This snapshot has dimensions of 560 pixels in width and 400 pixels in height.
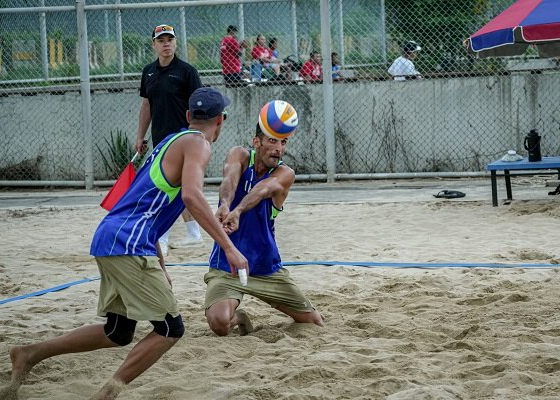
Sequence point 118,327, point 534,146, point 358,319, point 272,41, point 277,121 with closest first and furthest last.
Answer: point 118,327 < point 277,121 < point 358,319 < point 534,146 < point 272,41

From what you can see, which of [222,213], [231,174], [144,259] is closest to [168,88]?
[231,174]

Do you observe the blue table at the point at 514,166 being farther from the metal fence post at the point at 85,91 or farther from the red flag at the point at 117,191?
the metal fence post at the point at 85,91

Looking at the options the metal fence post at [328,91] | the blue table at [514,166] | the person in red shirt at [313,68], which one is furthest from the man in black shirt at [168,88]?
the person in red shirt at [313,68]

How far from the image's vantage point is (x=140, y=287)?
4336 mm

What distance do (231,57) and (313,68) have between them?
128 centimetres

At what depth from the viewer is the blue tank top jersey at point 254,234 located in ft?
18.9

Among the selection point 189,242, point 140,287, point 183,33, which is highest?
point 183,33

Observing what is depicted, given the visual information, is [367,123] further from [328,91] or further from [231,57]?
[231,57]

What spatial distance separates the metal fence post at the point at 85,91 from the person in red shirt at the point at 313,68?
3.28 meters

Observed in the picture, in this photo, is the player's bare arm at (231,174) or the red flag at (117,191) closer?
the player's bare arm at (231,174)

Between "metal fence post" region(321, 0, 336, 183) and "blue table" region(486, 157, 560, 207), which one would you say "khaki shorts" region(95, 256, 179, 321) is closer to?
"blue table" region(486, 157, 560, 207)

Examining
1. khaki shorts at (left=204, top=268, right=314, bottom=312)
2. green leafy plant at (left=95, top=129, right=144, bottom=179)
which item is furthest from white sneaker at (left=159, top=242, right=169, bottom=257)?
green leafy plant at (left=95, top=129, right=144, bottom=179)

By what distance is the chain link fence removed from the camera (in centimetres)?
1350

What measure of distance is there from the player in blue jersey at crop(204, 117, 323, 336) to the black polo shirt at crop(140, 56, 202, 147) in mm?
2916
